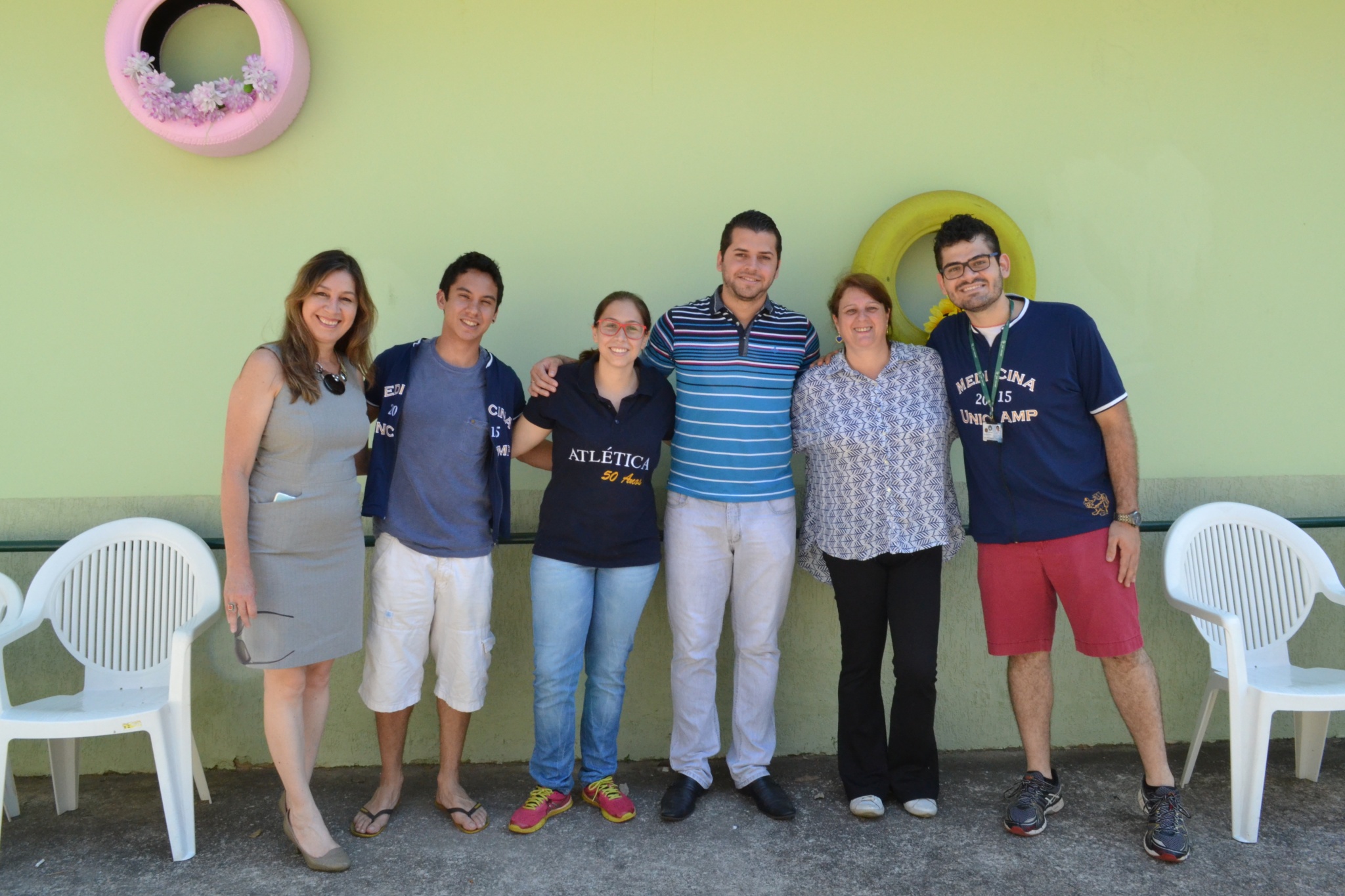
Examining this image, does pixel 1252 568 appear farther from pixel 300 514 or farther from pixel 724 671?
pixel 300 514

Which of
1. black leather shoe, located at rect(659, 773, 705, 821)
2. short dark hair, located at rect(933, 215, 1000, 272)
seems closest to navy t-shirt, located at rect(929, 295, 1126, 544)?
short dark hair, located at rect(933, 215, 1000, 272)

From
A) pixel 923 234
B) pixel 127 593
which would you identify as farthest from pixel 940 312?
pixel 127 593

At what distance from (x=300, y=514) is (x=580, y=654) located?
973mm

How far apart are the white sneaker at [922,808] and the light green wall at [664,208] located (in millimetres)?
567

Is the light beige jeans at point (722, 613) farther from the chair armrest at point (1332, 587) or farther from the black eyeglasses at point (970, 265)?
the chair armrest at point (1332, 587)

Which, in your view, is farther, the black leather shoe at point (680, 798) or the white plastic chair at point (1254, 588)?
the white plastic chair at point (1254, 588)

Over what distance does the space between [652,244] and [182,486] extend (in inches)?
75.8

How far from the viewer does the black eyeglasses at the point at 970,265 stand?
2896mm

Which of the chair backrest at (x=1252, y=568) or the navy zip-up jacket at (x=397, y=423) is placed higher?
the navy zip-up jacket at (x=397, y=423)

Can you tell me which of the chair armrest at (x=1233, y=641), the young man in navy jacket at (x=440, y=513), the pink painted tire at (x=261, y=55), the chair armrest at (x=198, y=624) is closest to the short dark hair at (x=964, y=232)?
the chair armrest at (x=1233, y=641)

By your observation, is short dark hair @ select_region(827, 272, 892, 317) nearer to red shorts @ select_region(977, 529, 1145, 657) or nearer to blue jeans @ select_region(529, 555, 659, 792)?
red shorts @ select_region(977, 529, 1145, 657)

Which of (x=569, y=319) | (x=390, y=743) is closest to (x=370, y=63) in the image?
(x=569, y=319)

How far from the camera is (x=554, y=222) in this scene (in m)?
3.46

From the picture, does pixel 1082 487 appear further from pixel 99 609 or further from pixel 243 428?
pixel 99 609
